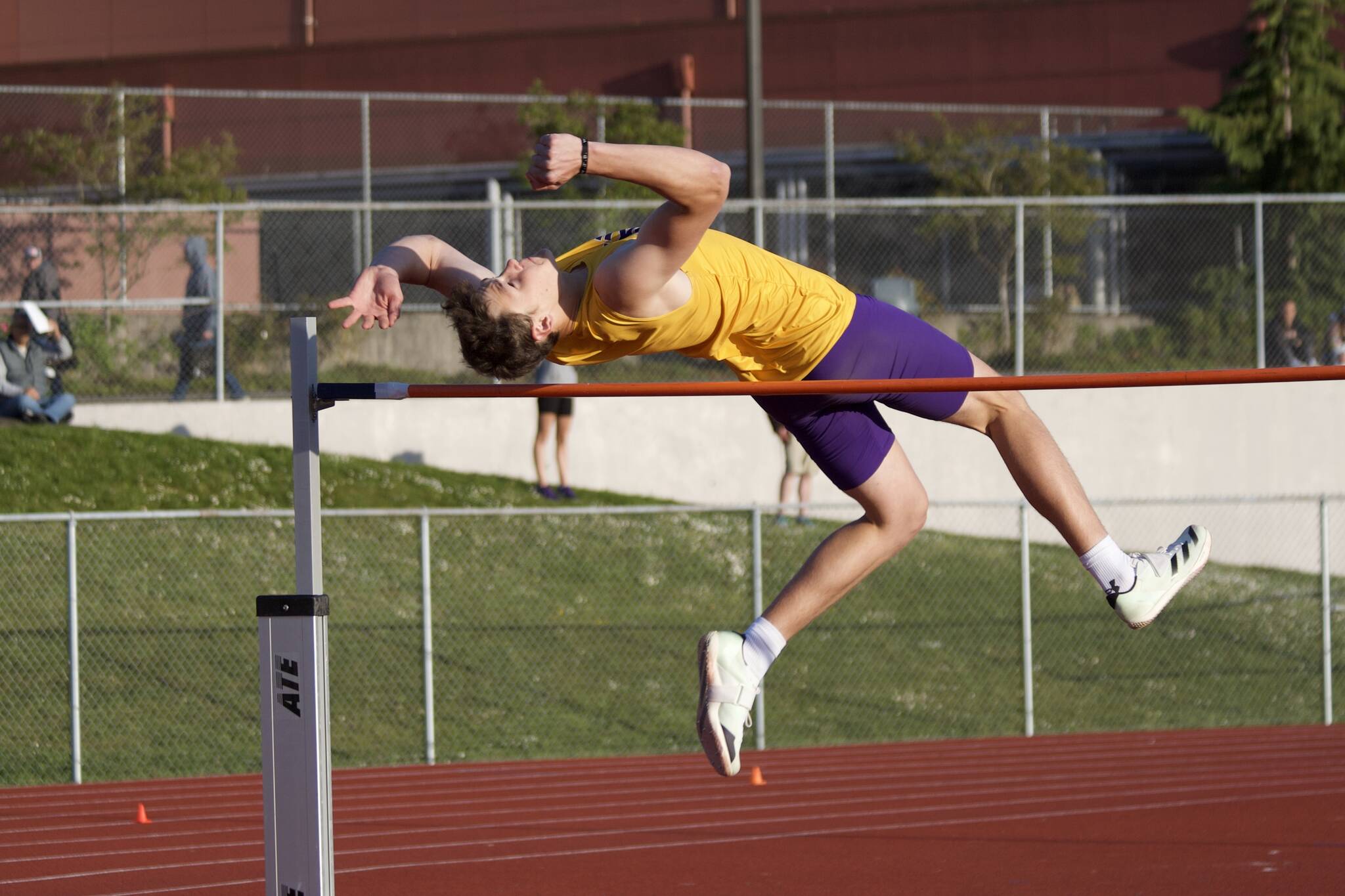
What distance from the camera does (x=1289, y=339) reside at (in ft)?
47.0

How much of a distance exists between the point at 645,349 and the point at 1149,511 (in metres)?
11.4

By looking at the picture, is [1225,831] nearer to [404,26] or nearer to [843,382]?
[843,382]

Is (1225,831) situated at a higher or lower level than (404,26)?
lower

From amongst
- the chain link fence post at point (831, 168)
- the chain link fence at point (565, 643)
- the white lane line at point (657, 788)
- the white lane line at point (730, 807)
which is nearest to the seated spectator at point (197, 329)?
the chain link fence at point (565, 643)

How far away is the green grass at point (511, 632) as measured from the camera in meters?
10.1

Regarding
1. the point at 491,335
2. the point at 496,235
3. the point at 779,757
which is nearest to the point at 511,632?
the point at 779,757

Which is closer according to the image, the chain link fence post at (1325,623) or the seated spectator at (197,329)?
the chain link fence post at (1325,623)

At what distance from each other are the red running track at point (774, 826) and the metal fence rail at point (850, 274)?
5.22 metres

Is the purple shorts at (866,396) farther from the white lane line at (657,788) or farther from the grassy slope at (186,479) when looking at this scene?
the grassy slope at (186,479)

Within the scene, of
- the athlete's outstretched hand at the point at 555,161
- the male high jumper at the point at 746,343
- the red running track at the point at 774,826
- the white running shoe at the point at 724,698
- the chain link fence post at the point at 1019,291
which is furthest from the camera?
the chain link fence post at the point at 1019,291

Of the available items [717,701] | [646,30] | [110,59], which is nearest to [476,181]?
[646,30]

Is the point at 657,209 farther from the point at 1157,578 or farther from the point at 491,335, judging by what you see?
the point at 1157,578

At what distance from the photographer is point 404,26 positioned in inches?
897

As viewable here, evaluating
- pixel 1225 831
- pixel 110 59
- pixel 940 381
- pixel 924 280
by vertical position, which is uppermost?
pixel 110 59
